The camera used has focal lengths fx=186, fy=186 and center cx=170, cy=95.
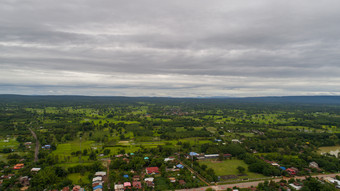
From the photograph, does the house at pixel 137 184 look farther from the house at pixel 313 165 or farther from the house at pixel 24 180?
the house at pixel 313 165

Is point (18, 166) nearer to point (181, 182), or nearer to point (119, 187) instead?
point (119, 187)

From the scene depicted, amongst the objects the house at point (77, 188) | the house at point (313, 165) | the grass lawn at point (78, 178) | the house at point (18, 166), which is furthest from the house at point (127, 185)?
the house at point (313, 165)

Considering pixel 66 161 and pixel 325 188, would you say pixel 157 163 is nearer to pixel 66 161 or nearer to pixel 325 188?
pixel 66 161

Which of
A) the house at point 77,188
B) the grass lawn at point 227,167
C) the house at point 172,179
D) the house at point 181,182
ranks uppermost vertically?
the house at point 172,179

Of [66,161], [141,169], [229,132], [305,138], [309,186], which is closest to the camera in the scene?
[309,186]

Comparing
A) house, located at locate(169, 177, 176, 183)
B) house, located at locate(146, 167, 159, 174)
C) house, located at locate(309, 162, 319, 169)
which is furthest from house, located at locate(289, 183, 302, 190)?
house, located at locate(146, 167, 159, 174)

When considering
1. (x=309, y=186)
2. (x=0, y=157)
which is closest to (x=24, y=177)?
(x=0, y=157)

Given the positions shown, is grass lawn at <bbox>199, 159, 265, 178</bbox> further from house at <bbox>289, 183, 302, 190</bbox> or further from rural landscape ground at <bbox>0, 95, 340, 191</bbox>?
house at <bbox>289, 183, 302, 190</bbox>

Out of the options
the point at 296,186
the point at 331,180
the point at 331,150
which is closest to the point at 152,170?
the point at 296,186
